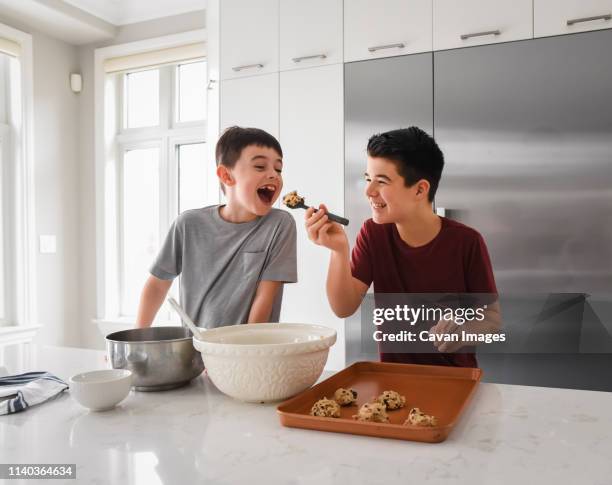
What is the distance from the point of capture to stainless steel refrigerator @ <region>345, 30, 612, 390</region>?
6.72 ft

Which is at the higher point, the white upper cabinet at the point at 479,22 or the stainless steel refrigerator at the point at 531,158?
the white upper cabinet at the point at 479,22

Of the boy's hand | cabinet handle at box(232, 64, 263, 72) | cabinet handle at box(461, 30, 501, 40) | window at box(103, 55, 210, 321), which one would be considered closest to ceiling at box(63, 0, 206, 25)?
window at box(103, 55, 210, 321)

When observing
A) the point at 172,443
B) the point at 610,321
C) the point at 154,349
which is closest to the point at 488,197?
the point at 610,321

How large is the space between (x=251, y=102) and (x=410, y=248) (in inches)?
59.9

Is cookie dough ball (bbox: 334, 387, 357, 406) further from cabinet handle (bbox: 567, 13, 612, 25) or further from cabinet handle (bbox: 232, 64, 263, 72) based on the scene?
cabinet handle (bbox: 232, 64, 263, 72)

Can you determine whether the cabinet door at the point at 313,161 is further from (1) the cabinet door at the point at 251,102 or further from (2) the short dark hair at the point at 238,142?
(2) the short dark hair at the point at 238,142

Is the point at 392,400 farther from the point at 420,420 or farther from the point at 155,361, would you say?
the point at 155,361

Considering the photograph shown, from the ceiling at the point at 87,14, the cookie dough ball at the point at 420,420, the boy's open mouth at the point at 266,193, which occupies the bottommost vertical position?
the cookie dough ball at the point at 420,420

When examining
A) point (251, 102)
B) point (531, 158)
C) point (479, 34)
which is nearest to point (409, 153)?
point (531, 158)

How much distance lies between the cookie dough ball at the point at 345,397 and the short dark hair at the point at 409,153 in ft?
2.26

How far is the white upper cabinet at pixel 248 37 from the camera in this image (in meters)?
2.63

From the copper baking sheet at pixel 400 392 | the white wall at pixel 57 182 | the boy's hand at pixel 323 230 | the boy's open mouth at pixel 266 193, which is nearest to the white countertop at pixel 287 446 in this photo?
the copper baking sheet at pixel 400 392

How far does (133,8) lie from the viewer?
3.34 metres

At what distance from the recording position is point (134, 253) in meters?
3.69
